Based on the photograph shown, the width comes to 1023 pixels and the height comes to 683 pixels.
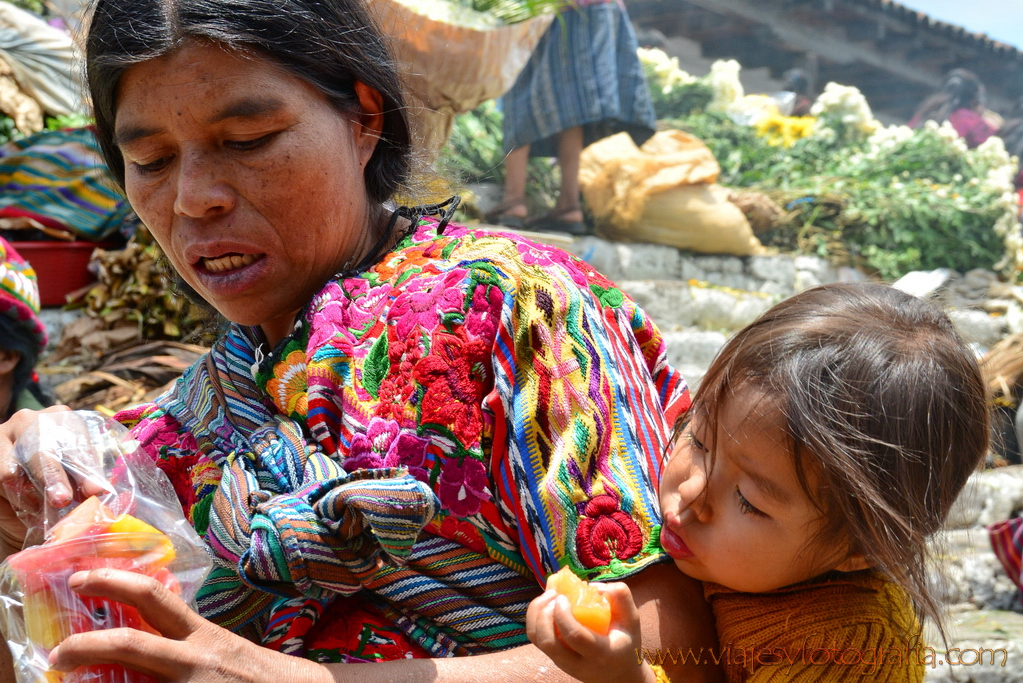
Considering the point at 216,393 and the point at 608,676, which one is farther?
the point at 216,393

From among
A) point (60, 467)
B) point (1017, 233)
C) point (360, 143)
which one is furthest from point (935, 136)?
point (60, 467)

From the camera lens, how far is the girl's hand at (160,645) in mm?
1091

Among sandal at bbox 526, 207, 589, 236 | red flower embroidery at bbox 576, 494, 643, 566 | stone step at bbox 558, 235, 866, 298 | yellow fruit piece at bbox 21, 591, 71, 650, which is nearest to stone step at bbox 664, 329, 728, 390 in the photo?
stone step at bbox 558, 235, 866, 298

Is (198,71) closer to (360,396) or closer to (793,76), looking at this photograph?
(360,396)

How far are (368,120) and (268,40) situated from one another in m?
0.29

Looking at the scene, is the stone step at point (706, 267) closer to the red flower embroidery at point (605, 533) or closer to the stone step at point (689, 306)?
the stone step at point (689, 306)

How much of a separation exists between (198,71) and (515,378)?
0.76 meters

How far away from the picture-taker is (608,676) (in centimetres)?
110

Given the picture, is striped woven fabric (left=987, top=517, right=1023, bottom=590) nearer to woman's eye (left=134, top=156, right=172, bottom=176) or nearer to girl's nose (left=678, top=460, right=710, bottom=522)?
girl's nose (left=678, top=460, right=710, bottom=522)

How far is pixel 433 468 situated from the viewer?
1.36 meters

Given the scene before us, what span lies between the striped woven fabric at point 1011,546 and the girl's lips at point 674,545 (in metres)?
3.35

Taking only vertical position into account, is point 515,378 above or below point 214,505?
above

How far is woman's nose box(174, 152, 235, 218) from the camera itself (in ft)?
4.95

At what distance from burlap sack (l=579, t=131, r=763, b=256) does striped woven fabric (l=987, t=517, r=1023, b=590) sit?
3.80 meters
